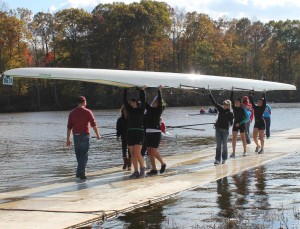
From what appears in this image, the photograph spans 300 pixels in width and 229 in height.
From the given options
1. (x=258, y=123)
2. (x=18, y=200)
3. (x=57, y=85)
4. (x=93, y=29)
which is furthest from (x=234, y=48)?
(x=18, y=200)

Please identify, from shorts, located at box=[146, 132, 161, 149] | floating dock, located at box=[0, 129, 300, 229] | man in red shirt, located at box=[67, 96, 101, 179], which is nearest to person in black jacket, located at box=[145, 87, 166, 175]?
shorts, located at box=[146, 132, 161, 149]

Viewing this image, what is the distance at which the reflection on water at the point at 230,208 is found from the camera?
705 cm

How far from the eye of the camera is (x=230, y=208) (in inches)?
312

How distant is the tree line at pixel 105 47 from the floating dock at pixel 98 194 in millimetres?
71061

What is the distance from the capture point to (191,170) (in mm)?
12352

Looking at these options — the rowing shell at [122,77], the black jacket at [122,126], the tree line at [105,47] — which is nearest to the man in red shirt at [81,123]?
the rowing shell at [122,77]

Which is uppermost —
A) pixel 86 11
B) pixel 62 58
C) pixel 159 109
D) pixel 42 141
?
pixel 86 11

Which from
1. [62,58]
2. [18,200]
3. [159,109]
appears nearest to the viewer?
[18,200]

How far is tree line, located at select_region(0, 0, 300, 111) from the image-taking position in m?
83.7

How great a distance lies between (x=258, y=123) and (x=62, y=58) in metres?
75.8

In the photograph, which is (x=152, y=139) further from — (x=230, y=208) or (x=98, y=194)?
(x=230, y=208)

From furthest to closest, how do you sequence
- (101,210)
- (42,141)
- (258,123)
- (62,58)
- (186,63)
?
(186,63) < (62,58) < (42,141) < (258,123) < (101,210)

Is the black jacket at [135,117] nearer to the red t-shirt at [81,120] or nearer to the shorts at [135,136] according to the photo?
the shorts at [135,136]

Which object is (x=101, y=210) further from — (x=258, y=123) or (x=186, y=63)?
(x=186, y=63)
